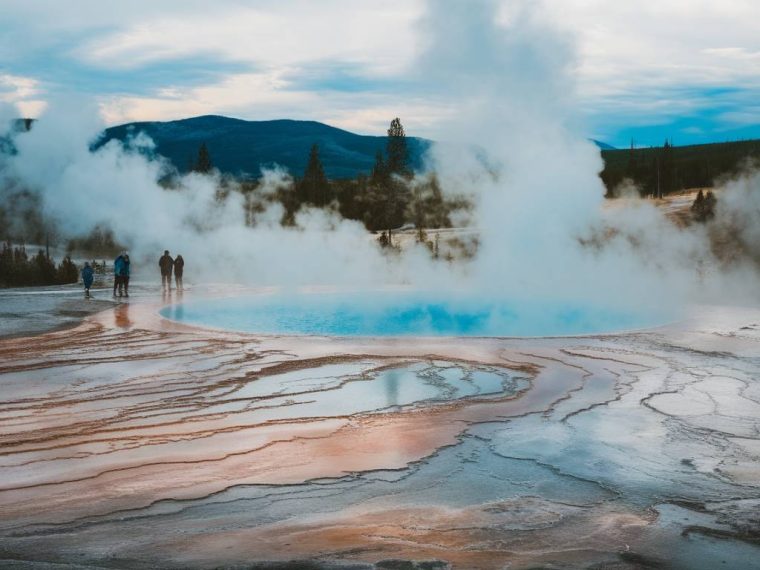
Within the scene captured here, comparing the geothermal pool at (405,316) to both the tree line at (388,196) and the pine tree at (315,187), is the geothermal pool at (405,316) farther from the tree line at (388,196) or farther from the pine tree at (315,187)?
the pine tree at (315,187)

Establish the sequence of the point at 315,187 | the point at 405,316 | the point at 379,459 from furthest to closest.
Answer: the point at 315,187, the point at 405,316, the point at 379,459

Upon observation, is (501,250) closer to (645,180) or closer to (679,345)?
(679,345)

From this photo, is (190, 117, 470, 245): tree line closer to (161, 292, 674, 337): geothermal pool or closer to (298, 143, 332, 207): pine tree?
(298, 143, 332, 207): pine tree

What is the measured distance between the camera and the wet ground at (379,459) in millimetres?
5512

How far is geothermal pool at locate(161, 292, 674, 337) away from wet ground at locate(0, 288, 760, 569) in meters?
3.31

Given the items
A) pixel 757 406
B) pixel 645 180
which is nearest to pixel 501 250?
pixel 757 406

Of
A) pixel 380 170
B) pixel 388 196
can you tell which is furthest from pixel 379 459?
pixel 380 170

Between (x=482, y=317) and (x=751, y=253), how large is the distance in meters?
14.9

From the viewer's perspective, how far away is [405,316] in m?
19.4

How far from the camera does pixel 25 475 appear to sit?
6.95m

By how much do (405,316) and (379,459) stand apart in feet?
39.1

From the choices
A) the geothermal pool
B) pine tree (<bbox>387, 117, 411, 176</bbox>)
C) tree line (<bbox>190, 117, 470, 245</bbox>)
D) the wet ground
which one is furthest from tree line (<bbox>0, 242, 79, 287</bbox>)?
pine tree (<bbox>387, 117, 411, 176</bbox>)

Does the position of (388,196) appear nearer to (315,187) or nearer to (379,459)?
(315,187)

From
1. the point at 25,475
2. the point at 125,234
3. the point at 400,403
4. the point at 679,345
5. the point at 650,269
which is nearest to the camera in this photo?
the point at 25,475
